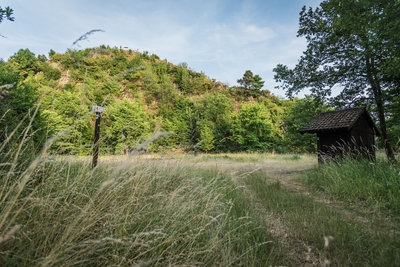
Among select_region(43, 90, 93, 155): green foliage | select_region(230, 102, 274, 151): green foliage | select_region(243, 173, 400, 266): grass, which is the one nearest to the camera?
select_region(243, 173, 400, 266): grass

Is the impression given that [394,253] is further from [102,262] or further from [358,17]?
[358,17]

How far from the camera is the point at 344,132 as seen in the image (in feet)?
30.7

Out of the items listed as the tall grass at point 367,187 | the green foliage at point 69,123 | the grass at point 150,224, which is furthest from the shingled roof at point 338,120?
the green foliage at point 69,123

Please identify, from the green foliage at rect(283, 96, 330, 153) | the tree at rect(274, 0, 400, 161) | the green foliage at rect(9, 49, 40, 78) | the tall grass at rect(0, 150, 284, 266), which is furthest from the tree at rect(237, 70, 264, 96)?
the tall grass at rect(0, 150, 284, 266)

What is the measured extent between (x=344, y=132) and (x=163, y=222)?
10047 millimetres

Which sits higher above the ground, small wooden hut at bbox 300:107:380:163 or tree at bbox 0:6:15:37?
tree at bbox 0:6:15:37

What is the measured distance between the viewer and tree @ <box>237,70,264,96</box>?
56.3 meters

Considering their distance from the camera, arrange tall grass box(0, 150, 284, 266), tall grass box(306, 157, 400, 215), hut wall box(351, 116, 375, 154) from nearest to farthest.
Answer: tall grass box(0, 150, 284, 266), tall grass box(306, 157, 400, 215), hut wall box(351, 116, 375, 154)

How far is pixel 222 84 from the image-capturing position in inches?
2429

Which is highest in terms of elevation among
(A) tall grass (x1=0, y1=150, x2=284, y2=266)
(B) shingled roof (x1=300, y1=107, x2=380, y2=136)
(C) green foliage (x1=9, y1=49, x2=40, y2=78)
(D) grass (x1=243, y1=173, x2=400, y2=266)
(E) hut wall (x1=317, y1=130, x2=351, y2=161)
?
(C) green foliage (x1=9, y1=49, x2=40, y2=78)

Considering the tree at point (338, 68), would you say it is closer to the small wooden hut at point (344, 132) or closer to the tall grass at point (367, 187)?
the small wooden hut at point (344, 132)

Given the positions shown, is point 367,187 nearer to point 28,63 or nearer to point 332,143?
point 332,143

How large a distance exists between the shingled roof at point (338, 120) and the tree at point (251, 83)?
46481 millimetres

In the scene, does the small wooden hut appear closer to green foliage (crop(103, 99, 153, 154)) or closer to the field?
the field
